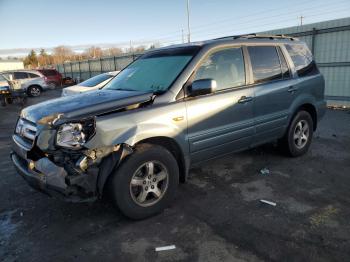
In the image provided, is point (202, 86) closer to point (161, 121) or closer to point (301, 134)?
point (161, 121)

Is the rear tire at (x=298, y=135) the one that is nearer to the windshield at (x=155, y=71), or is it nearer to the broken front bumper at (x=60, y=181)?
the windshield at (x=155, y=71)

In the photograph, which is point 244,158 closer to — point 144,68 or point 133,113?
point 144,68

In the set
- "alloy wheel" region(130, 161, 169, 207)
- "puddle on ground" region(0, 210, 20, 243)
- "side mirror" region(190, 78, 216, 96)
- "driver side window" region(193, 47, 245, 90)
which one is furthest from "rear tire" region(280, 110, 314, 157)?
"puddle on ground" region(0, 210, 20, 243)

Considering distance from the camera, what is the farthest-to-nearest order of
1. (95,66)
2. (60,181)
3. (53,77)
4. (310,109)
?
(95,66) < (53,77) < (310,109) < (60,181)

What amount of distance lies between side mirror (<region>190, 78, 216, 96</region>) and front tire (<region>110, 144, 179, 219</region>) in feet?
2.57

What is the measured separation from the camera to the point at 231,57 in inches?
163

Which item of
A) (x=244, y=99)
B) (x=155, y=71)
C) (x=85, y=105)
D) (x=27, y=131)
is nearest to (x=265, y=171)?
(x=244, y=99)

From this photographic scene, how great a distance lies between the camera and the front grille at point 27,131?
331 cm

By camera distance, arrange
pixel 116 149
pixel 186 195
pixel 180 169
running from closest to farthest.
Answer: pixel 116 149 → pixel 180 169 → pixel 186 195

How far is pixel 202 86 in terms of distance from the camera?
356 centimetres

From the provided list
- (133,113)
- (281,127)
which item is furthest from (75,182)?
(281,127)

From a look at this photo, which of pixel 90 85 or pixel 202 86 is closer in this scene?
pixel 202 86

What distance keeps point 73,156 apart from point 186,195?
1.66m

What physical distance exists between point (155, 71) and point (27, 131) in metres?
1.76
